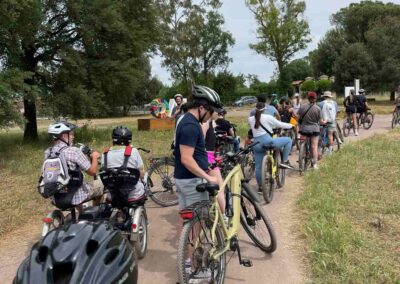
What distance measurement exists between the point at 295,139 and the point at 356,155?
1999 millimetres

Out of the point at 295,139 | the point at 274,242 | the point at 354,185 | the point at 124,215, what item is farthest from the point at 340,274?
the point at 295,139

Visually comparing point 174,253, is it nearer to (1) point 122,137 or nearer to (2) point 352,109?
(1) point 122,137

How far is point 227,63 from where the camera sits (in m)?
71.6

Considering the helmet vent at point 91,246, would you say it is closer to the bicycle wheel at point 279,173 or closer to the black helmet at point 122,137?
the black helmet at point 122,137

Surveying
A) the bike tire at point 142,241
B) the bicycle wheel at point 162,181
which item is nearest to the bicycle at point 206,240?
the bike tire at point 142,241

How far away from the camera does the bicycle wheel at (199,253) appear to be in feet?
12.1

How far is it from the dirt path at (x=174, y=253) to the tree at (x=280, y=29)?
5279 cm

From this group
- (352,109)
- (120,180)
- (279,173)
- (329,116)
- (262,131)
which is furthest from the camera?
(352,109)

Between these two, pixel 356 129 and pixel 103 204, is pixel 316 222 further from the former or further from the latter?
pixel 356 129

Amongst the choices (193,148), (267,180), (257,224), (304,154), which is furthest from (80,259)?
(304,154)

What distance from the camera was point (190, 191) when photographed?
4.16 meters

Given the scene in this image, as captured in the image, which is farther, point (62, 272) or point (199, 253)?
point (199, 253)

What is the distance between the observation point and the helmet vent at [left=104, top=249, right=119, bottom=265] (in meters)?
2.22

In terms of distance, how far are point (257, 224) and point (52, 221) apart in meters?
2.27
